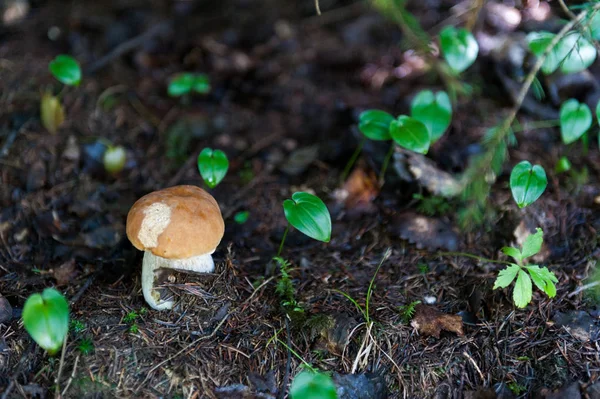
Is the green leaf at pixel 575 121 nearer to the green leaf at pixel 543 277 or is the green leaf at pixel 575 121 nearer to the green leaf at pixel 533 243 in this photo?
the green leaf at pixel 533 243

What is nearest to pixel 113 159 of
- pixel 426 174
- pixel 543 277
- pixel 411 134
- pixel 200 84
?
pixel 200 84

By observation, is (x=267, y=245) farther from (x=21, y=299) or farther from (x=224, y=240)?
(x=21, y=299)

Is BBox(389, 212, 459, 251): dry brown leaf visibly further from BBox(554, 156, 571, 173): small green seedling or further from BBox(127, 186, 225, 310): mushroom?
BBox(127, 186, 225, 310): mushroom

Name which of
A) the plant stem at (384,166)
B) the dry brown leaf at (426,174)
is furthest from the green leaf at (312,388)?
the plant stem at (384,166)

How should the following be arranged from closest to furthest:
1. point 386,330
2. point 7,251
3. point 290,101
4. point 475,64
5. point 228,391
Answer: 1. point 228,391
2. point 386,330
3. point 7,251
4. point 475,64
5. point 290,101

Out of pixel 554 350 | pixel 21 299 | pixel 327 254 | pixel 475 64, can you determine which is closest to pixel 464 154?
pixel 475 64
